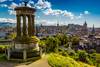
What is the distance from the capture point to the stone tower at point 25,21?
20625 mm

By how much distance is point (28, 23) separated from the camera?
70.8 feet

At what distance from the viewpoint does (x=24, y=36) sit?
20.5 m

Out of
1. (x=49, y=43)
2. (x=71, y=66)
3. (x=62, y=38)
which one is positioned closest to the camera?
(x=71, y=66)

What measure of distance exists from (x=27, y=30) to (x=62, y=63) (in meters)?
7.11

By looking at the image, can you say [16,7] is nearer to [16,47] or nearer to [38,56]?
[16,47]

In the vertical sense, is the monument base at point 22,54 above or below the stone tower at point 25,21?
below

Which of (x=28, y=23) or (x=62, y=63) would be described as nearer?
(x=62, y=63)

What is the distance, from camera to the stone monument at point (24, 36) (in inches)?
762

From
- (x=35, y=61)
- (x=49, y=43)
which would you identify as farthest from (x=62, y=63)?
(x=49, y=43)

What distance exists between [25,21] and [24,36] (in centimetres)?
165

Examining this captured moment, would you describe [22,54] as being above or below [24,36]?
below

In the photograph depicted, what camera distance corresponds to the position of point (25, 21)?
20.8 metres

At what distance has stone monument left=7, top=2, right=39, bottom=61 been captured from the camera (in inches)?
762

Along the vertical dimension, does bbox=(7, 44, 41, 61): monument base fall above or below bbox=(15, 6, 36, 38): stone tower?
below
